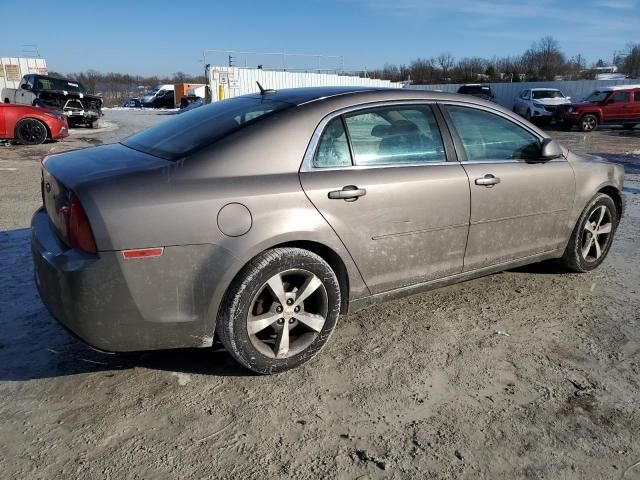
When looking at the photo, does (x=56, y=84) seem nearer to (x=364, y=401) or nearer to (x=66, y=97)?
(x=66, y=97)

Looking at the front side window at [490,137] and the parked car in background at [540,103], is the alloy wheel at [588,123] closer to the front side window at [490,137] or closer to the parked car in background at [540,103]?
the parked car in background at [540,103]

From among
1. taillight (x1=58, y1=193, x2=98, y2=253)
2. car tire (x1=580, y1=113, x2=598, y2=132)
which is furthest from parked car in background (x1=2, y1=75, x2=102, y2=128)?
car tire (x1=580, y1=113, x2=598, y2=132)

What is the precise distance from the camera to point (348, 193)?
9.63 feet

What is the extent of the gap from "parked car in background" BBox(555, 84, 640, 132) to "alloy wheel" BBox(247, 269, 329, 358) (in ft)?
70.2

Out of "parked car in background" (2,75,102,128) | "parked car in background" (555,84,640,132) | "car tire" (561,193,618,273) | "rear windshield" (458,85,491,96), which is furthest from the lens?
Answer: "rear windshield" (458,85,491,96)

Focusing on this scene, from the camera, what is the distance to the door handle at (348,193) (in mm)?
2898

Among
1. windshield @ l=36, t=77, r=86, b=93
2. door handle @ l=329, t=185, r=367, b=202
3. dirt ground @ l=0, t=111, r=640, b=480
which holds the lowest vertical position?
dirt ground @ l=0, t=111, r=640, b=480

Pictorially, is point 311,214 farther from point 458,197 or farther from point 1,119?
point 1,119

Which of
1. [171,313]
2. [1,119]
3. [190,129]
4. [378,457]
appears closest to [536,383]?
[378,457]

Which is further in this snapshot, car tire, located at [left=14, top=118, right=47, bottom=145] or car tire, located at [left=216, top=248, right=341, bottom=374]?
car tire, located at [left=14, top=118, right=47, bottom=145]

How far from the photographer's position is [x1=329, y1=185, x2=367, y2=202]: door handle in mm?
2898

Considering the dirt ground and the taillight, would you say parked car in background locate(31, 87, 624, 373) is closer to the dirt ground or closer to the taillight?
the taillight

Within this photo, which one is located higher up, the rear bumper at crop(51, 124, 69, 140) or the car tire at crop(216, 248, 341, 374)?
the rear bumper at crop(51, 124, 69, 140)

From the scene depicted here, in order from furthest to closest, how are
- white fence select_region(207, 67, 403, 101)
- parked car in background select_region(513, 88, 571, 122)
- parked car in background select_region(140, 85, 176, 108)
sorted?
1. parked car in background select_region(140, 85, 176, 108)
2. parked car in background select_region(513, 88, 571, 122)
3. white fence select_region(207, 67, 403, 101)
